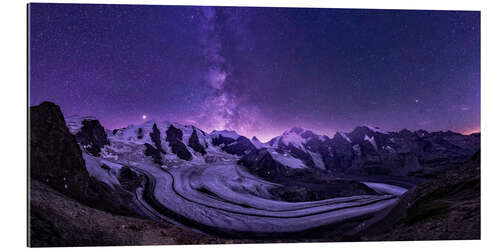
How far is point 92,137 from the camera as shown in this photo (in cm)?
479

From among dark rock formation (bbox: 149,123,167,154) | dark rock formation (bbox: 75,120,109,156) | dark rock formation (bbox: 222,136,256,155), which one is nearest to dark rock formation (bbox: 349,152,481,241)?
dark rock formation (bbox: 222,136,256,155)

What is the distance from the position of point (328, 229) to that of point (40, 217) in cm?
516

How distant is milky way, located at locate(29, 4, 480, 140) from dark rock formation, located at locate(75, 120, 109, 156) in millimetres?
176

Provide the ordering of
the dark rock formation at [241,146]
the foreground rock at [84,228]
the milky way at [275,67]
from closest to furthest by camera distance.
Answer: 1. the foreground rock at [84,228]
2. the milky way at [275,67]
3. the dark rock formation at [241,146]

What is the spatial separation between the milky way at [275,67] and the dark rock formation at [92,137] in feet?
0.58

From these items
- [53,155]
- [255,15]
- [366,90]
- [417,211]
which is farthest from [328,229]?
[53,155]

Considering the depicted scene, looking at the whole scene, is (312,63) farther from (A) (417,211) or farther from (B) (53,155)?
(B) (53,155)

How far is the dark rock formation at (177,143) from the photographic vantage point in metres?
5.15

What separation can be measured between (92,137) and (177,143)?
159cm

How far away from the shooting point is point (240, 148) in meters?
5.31

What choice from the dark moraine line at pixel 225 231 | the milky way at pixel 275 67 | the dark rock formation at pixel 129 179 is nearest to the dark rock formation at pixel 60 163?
the dark rock formation at pixel 129 179

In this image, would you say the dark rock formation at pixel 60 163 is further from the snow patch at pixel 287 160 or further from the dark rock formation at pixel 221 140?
the snow patch at pixel 287 160

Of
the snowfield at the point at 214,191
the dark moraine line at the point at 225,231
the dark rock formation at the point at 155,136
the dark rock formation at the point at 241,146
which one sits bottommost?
the dark moraine line at the point at 225,231

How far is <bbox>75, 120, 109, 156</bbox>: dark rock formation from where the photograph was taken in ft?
15.3
